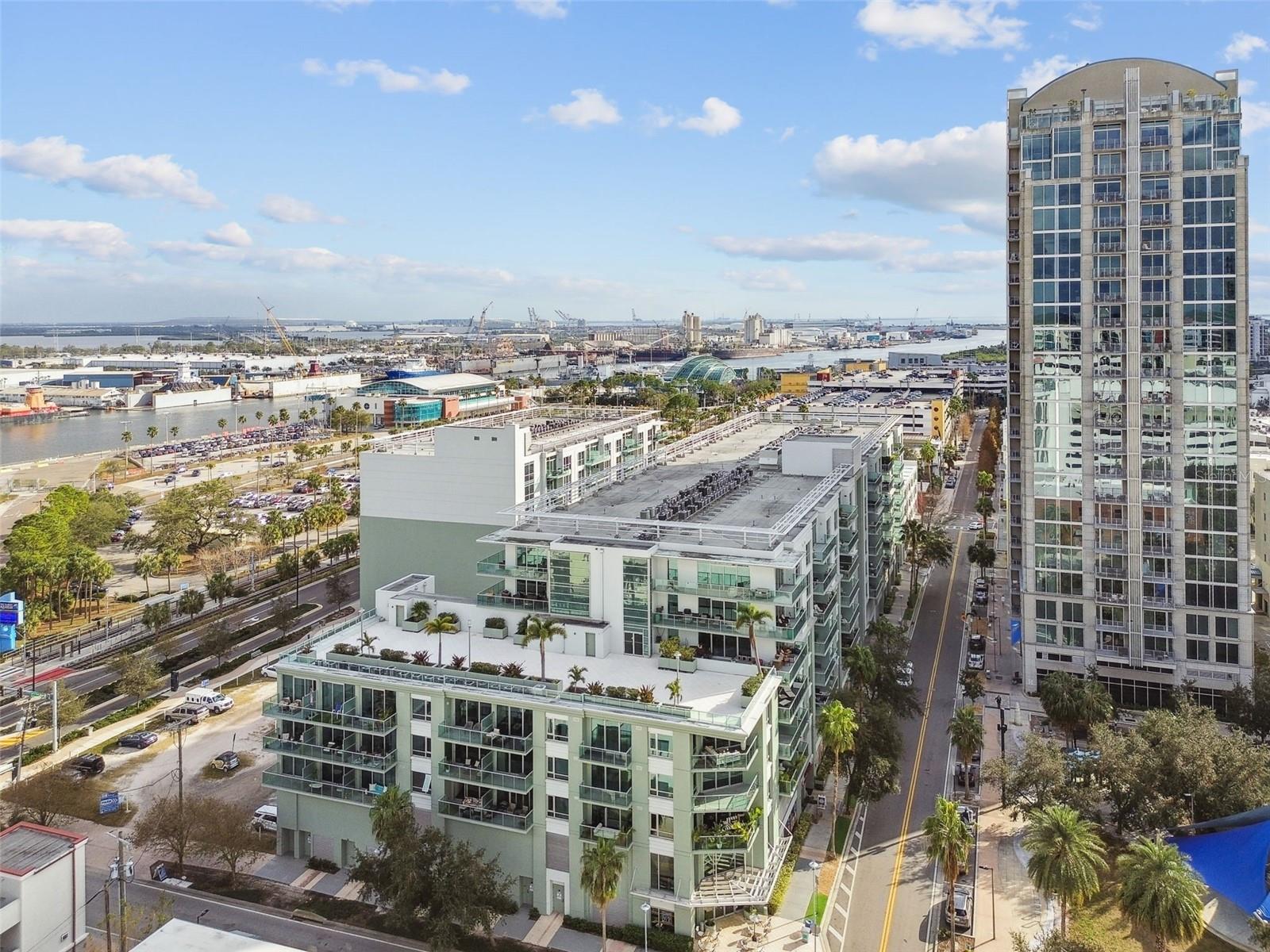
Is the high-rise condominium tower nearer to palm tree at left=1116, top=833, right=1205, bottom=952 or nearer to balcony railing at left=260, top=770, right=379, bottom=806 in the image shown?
palm tree at left=1116, top=833, right=1205, bottom=952

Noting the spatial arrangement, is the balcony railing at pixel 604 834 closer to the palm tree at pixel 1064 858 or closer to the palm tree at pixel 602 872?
the palm tree at pixel 602 872

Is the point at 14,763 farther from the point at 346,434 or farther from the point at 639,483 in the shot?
A: the point at 346,434

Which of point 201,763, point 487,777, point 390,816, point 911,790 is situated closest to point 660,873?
point 487,777

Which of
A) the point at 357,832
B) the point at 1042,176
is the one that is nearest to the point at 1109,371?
the point at 1042,176

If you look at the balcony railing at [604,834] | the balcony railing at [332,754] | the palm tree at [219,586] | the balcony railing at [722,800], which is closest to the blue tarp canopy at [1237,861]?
the balcony railing at [722,800]

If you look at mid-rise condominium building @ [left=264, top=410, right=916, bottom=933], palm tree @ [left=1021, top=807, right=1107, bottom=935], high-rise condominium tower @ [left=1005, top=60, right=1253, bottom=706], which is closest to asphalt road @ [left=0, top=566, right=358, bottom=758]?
mid-rise condominium building @ [left=264, top=410, right=916, bottom=933]

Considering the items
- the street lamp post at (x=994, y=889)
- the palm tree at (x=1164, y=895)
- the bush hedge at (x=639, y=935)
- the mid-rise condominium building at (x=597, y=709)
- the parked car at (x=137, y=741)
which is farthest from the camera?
the parked car at (x=137, y=741)

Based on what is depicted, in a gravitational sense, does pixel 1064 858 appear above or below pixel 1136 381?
below

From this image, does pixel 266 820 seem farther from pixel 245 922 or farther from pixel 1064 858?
pixel 1064 858
